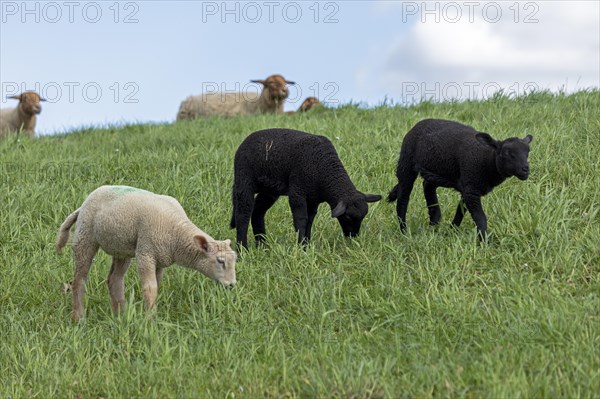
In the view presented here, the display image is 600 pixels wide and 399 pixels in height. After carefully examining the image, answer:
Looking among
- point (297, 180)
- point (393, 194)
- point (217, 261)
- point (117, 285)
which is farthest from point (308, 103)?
point (217, 261)

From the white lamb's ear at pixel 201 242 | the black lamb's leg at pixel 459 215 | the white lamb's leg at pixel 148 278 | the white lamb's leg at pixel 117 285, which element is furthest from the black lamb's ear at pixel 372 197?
the white lamb's leg at pixel 117 285

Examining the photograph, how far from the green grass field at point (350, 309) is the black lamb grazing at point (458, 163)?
0.28 meters

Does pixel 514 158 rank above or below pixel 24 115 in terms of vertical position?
above

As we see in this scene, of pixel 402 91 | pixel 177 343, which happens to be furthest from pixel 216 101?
pixel 177 343

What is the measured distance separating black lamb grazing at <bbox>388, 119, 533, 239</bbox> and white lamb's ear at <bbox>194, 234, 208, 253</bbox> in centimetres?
261

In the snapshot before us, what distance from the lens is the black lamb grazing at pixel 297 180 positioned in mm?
7625

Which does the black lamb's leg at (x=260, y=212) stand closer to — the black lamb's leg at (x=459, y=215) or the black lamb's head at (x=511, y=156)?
the black lamb's leg at (x=459, y=215)

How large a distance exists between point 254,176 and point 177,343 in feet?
7.50

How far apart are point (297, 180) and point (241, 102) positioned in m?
13.3

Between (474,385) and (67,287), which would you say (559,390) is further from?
(67,287)

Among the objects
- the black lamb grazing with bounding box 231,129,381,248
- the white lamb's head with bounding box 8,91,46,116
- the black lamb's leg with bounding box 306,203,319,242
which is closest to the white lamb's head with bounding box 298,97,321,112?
the white lamb's head with bounding box 8,91,46,116

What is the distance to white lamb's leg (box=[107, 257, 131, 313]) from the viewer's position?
716cm

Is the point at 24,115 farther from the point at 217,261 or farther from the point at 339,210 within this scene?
the point at 217,261

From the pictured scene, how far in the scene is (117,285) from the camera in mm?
7160
